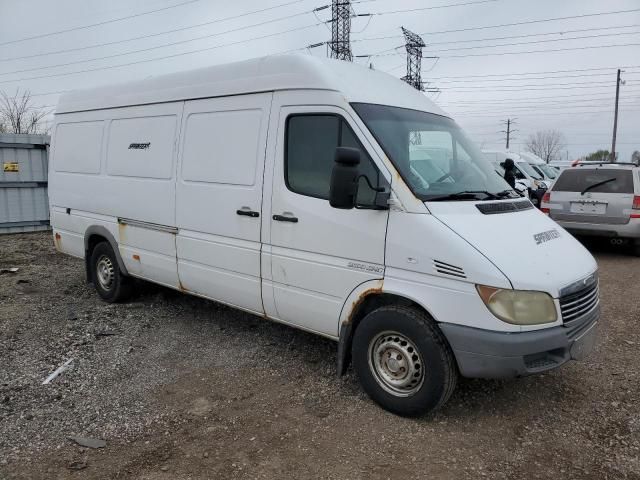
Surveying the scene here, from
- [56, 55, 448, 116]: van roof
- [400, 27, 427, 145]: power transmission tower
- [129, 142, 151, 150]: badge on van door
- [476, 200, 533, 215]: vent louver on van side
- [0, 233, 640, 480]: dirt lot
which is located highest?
[400, 27, 427, 145]: power transmission tower

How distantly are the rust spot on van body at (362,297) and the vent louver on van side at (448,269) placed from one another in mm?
447

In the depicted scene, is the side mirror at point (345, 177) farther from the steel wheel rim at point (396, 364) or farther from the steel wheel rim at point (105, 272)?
the steel wheel rim at point (105, 272)

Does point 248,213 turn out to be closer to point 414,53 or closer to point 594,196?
point 594,196

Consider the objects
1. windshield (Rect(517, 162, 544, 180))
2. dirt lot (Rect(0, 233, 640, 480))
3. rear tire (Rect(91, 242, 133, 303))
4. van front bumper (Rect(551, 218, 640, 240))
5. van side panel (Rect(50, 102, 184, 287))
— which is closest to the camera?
dirt lot (Rect(0, 233, 640, 480))

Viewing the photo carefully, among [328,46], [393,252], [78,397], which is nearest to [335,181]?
[393,252]

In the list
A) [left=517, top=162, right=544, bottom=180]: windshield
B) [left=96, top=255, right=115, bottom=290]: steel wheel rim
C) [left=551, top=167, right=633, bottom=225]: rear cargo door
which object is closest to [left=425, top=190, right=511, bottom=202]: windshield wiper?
[left=96, top=255, right=115, bottom=290]: steel wheel rim

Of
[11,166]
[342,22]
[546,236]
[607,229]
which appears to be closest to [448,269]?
[546,236]

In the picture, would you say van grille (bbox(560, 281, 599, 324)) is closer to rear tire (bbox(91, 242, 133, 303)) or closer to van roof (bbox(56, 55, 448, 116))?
van roof (bbox(56, 55, 448, 116))

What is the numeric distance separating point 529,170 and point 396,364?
A: 17.6 metres

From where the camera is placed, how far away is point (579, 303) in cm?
372

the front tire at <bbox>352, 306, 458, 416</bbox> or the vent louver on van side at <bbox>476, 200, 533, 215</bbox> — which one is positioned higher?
the vent louver on van side at <bbox>476, 200, 533, 215</bbox>

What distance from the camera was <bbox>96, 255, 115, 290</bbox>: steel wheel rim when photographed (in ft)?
21.5

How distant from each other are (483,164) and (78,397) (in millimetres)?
3855

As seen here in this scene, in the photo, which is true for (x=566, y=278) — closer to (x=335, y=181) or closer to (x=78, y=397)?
(x=335, y=181)
